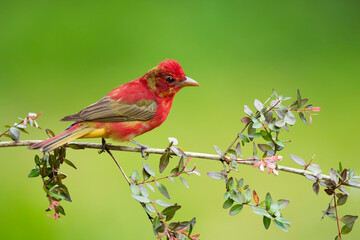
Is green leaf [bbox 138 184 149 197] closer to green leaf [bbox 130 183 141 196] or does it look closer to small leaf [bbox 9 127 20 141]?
green leaf [bbox 130 183 141 196]

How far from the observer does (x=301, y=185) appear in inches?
154

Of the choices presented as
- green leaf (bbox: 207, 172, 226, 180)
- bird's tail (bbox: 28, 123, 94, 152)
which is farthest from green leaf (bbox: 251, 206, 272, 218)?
bird's tail (bbox: 28, 123, 94, 152)

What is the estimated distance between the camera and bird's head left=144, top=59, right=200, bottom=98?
2389mm

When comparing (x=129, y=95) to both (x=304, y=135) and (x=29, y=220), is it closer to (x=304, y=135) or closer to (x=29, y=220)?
(x=29, y=220)

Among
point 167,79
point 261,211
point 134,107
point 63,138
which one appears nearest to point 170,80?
point 167,79

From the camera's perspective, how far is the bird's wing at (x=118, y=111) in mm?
2295

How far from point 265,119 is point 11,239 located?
2.26 meters

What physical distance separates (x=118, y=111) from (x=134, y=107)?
0.08m

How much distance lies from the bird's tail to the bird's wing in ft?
0.17

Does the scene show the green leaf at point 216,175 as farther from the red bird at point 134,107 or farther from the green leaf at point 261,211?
the red bird at point 134,107

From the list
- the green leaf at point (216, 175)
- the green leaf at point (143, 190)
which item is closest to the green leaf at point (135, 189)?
the green leaf at point (143, 190)

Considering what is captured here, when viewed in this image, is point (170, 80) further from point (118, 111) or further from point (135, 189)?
point (135, 189)

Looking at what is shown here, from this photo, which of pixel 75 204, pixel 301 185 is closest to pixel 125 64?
pixel 75 204

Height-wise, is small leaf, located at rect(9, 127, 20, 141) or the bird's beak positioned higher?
small leaf, located at rect(9, 127, 20, 141)
